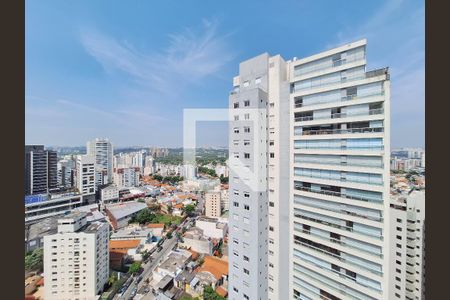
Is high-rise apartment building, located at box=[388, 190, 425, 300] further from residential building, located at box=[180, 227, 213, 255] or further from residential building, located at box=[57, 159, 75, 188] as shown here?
residential building, located at box=[57, 159, 75, 188]

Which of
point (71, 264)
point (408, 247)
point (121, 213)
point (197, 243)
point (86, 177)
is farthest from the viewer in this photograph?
point (86, 177)

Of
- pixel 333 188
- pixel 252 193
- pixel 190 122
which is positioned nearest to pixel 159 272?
pixel 252 193

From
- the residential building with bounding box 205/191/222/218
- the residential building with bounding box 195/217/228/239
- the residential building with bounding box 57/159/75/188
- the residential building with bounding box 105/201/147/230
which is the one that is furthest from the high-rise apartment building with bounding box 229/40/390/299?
the residential building with bounding box 57/159/75/188

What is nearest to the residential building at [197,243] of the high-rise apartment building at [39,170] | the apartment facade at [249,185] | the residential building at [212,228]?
the residential building at [212,228]

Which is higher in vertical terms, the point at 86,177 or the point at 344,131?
the point at 344,131

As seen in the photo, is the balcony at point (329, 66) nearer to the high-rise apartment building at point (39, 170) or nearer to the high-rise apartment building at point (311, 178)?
the high-rise apartment building at point (311, 178)

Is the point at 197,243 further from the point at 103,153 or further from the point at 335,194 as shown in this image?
the point at 103,153

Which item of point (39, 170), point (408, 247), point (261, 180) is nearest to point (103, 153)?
point (39, 170)

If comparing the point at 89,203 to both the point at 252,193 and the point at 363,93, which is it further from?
the point at 363,93
